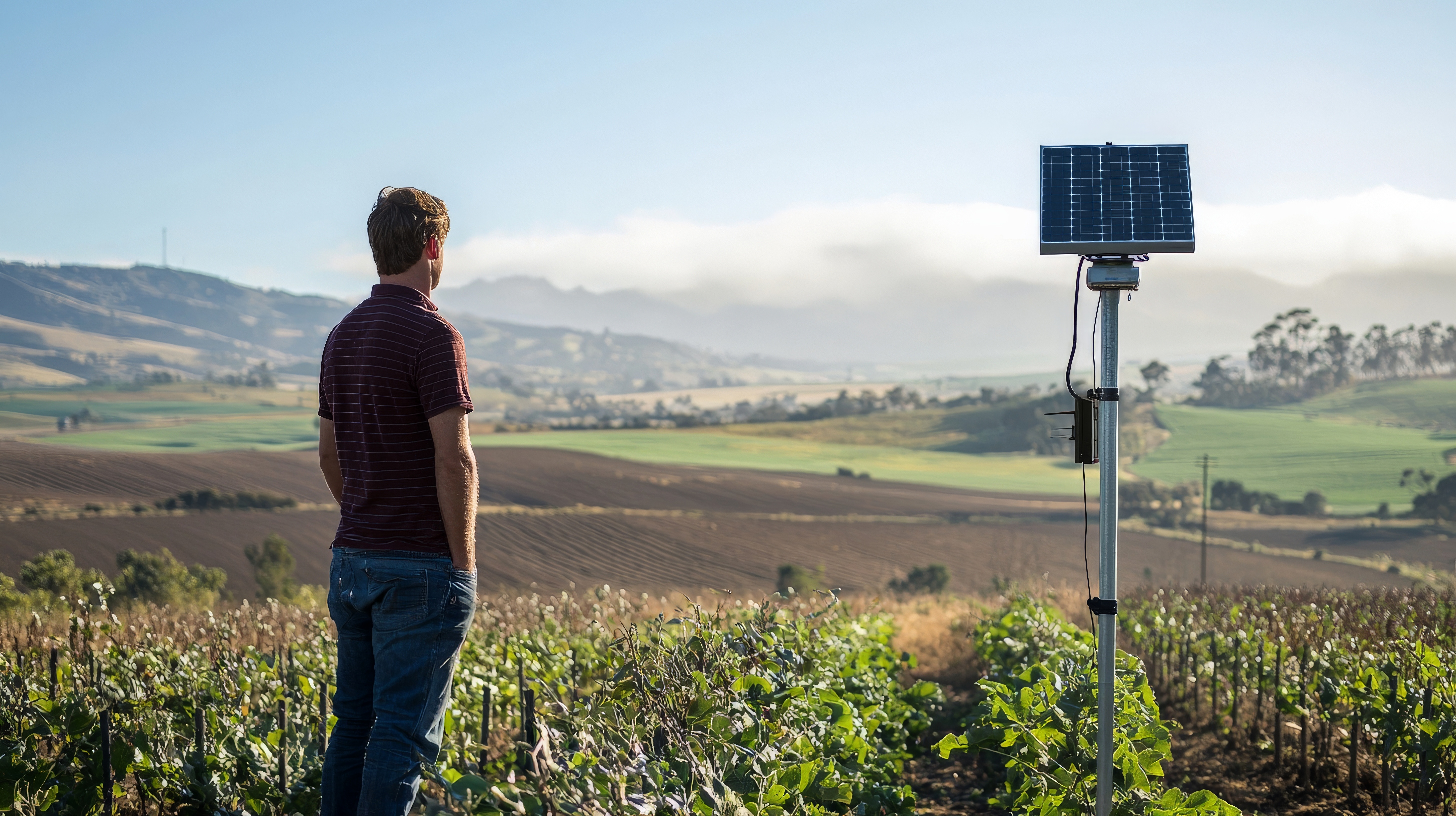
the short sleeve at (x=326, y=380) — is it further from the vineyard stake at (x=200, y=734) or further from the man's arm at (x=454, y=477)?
the vineyard stake at (x=200, y=734)

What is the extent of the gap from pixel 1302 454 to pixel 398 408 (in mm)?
87207

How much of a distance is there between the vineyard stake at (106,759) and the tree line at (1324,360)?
115 meters

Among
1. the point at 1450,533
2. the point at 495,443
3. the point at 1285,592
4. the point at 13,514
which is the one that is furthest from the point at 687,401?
the point at 1285,592

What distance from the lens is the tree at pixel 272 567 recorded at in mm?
34406

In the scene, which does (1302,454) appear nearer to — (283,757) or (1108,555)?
(1108,555)

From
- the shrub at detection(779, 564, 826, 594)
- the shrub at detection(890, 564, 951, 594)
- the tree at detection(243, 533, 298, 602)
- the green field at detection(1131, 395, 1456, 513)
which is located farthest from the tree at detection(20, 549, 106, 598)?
the green field at detection(1131, 395, 1456, 513)

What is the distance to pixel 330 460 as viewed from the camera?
285 cm

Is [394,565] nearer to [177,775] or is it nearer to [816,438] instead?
[177,775]

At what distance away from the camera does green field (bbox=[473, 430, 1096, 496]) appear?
222ft

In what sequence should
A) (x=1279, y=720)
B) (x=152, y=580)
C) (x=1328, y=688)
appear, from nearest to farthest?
(x=1328, y=688)
(x=1279, y=720)
(x=152, y=580)

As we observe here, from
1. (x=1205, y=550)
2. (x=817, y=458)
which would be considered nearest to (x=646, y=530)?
(x=1205, y=550)

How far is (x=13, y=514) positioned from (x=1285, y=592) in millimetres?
37467

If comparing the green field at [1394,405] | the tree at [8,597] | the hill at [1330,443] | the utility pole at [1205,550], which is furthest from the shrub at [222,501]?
the green field at [1394,405]

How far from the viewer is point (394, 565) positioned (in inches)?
95.3
